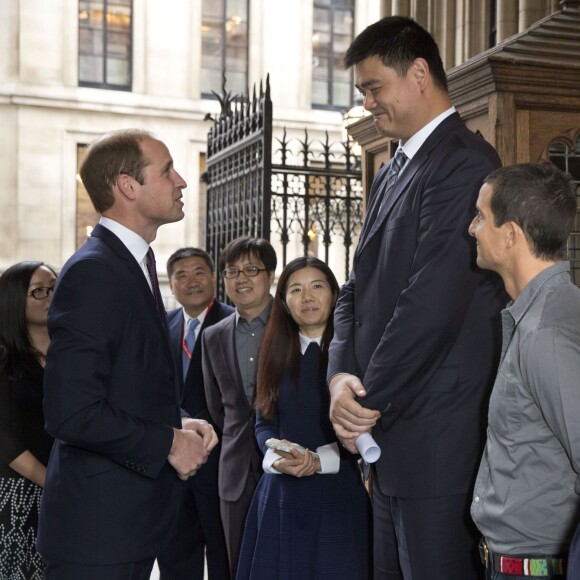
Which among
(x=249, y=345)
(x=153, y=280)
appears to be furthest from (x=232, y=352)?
(x=153, y=280)

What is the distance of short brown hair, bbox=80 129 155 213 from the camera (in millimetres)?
2590

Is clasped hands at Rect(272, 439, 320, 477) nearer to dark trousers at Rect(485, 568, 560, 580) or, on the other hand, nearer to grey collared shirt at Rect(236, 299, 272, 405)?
grey collared shirt at Rect(236, 299, 272, 405)

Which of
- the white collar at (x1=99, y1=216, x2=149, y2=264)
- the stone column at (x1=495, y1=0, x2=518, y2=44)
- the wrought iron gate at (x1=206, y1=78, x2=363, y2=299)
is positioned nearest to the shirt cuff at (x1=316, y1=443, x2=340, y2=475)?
the white collar at (x1=99, y1=216, x2=149, y2=264)

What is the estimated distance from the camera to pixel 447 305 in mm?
2480

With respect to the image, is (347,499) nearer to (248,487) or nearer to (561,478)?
(248,487)

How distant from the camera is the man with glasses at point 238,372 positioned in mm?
4133

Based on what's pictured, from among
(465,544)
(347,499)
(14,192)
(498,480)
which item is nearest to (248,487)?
(347,499)

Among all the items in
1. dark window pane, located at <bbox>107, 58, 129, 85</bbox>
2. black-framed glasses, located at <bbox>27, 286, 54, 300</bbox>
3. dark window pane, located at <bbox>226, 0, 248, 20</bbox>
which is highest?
dark window pane, located at <bbox>226, 0, 248, 20</bbox>

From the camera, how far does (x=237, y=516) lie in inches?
163

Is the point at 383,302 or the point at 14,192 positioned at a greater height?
the point at 14,192

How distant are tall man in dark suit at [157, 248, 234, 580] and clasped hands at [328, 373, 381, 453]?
1.72 m

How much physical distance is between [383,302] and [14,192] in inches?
729

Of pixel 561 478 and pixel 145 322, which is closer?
pixel 561 478

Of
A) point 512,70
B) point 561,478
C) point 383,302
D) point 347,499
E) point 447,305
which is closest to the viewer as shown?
point 561,478
